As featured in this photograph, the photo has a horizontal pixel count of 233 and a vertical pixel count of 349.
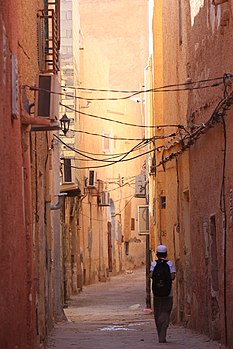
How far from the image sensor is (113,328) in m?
19.3

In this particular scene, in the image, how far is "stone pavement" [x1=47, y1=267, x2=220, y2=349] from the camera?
49.4 feet

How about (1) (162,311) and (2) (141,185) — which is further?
(2) (141,185)

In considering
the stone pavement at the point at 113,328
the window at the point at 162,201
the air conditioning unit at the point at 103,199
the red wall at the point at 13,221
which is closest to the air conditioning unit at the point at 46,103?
the red wall at the point at 13,221

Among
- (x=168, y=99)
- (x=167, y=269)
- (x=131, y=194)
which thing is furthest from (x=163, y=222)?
(x=131, y=194)

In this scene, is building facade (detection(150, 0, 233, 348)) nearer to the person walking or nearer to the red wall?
the person walking

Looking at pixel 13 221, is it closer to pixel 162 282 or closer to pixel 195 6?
pixel 162 282

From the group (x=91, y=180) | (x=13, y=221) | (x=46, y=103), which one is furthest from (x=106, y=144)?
(x=13, y=221)

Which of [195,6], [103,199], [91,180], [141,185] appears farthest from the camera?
[103,199]

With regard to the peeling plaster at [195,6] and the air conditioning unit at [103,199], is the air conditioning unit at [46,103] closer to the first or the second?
the peeling plaster at [195,6]

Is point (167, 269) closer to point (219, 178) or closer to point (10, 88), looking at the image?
point (219, 178)

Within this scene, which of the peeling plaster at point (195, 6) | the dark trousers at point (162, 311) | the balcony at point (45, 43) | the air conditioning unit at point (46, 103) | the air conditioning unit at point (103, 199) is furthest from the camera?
the air conditioning unit at point (103, 199)

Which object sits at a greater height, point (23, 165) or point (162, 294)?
point (23, 165)

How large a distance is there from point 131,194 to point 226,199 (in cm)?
4398

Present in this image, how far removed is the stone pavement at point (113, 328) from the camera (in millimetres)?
15047
